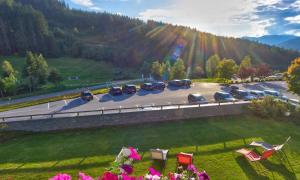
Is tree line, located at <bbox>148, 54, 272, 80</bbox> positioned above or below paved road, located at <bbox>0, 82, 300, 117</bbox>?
above

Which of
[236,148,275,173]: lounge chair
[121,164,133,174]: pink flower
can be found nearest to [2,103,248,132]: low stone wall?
[236,148,275,173]: lounge chair

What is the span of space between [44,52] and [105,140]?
112 metres

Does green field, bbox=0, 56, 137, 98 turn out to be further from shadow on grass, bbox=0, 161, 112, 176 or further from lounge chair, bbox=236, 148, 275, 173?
lounge chair, bbox=236, 148, 275, 173

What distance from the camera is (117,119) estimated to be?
22.4 metres

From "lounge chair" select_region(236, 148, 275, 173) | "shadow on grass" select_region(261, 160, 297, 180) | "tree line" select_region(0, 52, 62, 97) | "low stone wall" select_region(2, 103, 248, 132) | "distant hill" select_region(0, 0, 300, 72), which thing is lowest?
"shadow on grass" select_region(261, 160, 297, 180)

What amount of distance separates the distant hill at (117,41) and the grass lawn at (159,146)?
76.6 metres

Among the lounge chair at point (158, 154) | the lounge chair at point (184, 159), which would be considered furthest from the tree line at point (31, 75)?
the lounge chair at point (184, 159)

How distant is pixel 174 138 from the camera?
19625 mm

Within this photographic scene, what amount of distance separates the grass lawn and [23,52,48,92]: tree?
38066 mm

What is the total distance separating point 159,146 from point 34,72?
4596 centimetres

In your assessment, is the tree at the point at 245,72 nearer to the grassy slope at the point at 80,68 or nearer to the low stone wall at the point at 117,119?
the low stone wall at the point at 117,119

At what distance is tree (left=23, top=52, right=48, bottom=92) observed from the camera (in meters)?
55.2

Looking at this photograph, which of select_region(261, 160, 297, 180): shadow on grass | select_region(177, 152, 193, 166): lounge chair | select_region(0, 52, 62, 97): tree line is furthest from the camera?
select_region(0, 52, 62, 97): tree line

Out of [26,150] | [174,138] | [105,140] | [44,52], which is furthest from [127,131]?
[44,52]
